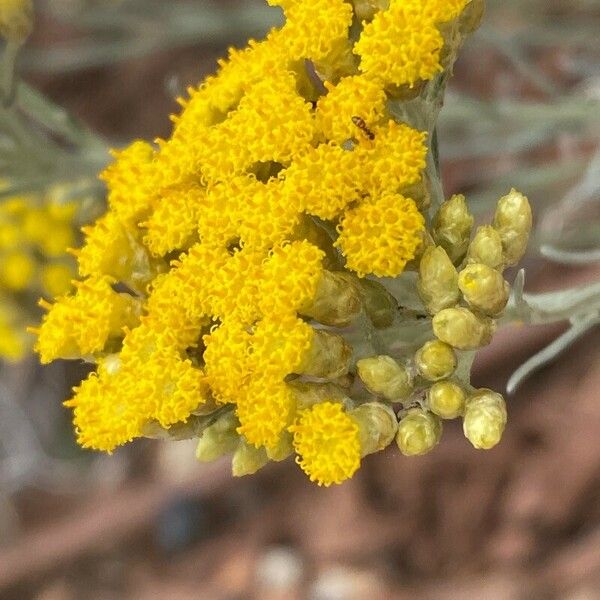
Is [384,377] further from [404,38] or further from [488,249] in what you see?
[404,38]

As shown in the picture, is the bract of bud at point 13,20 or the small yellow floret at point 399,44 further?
the bract of bud at point 13,20

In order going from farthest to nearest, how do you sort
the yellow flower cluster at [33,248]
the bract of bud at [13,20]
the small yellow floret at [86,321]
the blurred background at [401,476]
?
the blurred background at [401,476] < the yellow flower cluster at [33,248] < the bract of bud at [13,20] < the small yellow floret at [86,321]

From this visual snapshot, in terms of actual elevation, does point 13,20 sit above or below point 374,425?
above

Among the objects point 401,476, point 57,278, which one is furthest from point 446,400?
point 401,476

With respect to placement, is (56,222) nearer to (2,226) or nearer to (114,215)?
(2,226)

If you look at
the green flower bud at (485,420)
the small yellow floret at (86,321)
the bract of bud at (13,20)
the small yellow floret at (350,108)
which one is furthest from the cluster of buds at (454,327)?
the bract of bud at (13,20)

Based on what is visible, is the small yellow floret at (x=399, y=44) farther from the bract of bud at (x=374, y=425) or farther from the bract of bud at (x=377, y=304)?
the bract of bud at (x=374, y=425)
